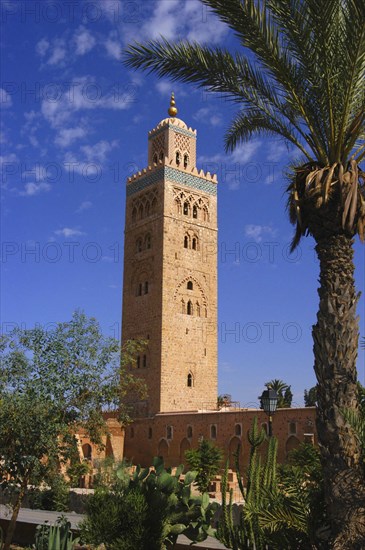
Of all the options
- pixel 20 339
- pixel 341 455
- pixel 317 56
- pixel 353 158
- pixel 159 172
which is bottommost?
pixel 341 455

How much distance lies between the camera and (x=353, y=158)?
255 inches

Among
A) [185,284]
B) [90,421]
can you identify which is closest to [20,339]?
[90,421]

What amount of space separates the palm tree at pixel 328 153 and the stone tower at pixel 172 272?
75.4 ft

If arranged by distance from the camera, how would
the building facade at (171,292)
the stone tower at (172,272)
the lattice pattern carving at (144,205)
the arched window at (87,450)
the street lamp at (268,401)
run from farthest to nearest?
the lattice pattern carving at (144,205), the stone tower at (172,272), the arched window at (87,450), the building facade at (171,292), the street lamp at (268,401)

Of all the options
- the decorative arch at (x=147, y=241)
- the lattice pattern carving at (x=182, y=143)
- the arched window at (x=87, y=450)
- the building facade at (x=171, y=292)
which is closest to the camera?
the building facade at (x=171, y=292)

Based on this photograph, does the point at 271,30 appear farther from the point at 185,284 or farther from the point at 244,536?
the point at 185,284

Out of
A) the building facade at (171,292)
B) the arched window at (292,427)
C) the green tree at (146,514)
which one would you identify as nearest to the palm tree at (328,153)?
the green tree at (146,514)

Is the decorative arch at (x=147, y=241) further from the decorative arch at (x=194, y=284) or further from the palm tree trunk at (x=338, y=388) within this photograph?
the palm tree trunk at (x=338, y=388)

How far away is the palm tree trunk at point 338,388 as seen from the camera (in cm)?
540

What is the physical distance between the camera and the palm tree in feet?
18.3

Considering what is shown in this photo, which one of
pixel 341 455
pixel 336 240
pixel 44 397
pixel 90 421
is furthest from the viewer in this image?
pixel 90 421

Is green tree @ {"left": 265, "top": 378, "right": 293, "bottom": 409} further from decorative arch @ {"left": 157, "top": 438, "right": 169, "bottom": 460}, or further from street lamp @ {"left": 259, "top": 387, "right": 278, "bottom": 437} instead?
street lamp @ {"left": 259, "top": 387, "right": 278, "bottom": 437}

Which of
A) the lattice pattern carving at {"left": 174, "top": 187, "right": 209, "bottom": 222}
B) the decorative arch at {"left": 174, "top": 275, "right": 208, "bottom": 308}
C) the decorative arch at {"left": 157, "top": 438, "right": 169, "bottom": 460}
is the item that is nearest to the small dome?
the lattice pattern carving at {"left": 174, "top": 187, "right": 209, "bottom": 222}

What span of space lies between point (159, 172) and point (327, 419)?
27.3 m
